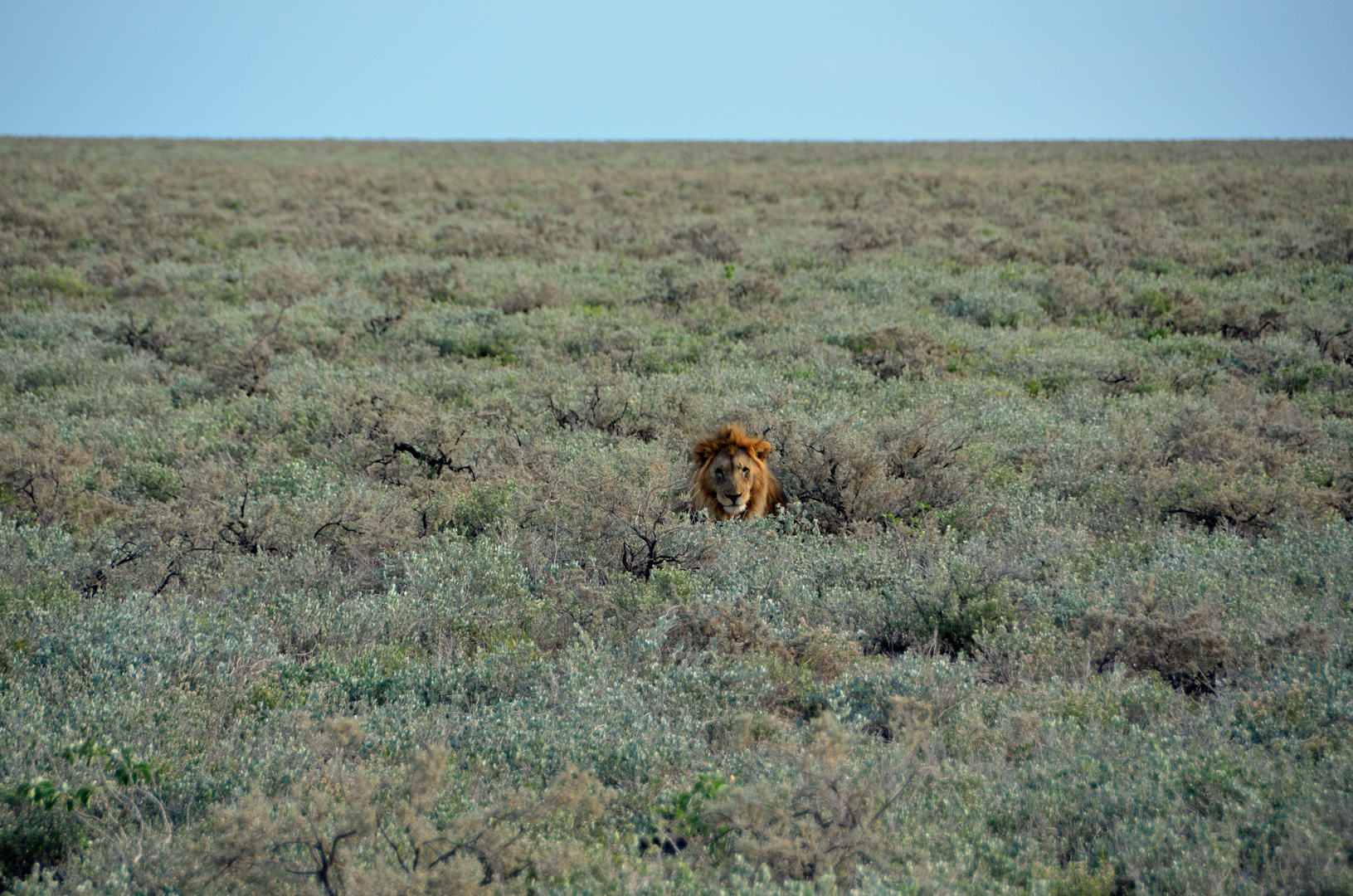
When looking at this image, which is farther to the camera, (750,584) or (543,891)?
(750,584)

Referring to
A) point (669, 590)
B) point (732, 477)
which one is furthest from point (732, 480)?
point (669, 590)

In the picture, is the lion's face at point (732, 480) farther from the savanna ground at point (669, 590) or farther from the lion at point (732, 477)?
the savanna ground at point (669, 590)

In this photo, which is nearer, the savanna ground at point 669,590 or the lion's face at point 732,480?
the savanna ground at point 669,590

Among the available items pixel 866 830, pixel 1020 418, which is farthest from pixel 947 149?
pixel 866 830

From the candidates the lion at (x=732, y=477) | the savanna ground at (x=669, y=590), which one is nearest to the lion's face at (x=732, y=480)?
the lion at (x=732, y=477)

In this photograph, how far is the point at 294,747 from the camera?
3.28m

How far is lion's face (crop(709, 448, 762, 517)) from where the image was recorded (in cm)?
627

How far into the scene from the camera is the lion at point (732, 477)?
248 inches

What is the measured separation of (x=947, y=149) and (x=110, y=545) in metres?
42.7

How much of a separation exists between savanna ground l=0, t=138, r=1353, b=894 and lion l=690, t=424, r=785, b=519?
0.99 feet

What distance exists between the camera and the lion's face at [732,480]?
627 cm

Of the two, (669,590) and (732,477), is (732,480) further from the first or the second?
(669,590)

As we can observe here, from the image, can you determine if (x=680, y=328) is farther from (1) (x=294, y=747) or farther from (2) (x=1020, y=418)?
(1) (x=294, y=747)

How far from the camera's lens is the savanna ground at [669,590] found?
2795 millimetres
